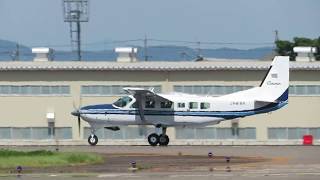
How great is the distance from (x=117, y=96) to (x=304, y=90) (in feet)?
37.2

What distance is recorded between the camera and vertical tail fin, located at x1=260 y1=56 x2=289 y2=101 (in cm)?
4572

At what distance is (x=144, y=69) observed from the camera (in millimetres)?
52938

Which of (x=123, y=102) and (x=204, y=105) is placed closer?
(x=204, y=105)

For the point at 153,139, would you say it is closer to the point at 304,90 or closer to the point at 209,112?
the point at 209,112

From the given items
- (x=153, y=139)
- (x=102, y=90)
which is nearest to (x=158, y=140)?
(x=153, y=139)

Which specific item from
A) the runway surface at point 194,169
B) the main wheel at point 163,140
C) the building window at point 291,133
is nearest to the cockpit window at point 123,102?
the main wheel at point 163,140

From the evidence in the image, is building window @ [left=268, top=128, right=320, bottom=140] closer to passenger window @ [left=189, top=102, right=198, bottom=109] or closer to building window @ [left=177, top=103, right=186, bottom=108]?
passenger window @ [left=189, top=102, right=198, bottom=109]

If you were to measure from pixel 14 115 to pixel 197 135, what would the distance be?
11330 millimetres

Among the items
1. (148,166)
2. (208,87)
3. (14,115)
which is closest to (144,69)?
(208,87)

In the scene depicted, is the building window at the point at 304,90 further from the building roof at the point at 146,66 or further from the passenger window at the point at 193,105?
the passenger window at the point at 193,105

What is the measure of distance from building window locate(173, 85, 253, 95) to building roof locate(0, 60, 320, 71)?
1101mm

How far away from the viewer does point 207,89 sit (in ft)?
173

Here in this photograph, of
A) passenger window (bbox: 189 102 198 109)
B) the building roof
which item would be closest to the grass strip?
passenger window (bbox: 189 102 198 109)

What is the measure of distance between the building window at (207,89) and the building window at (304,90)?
266cm
